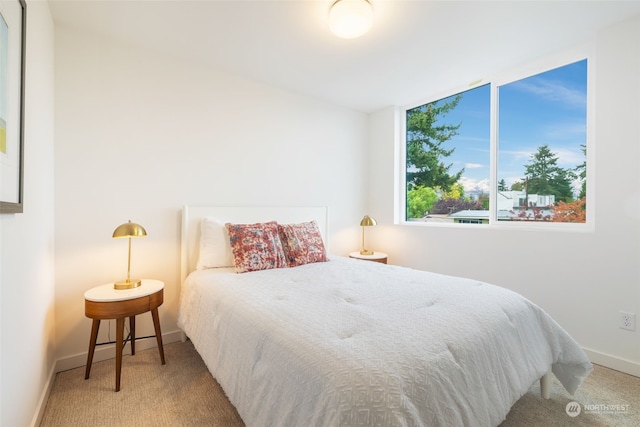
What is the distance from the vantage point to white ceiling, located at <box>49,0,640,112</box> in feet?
6.25

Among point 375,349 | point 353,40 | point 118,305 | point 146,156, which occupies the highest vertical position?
point 353,40

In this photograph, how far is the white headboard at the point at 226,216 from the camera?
247 centimetres

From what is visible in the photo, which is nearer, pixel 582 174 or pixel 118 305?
pixel 118 305

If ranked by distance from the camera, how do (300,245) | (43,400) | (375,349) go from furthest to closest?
(300,245) → (43,400) → (375,349)

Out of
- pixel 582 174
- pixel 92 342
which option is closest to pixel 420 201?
pixel 582 174

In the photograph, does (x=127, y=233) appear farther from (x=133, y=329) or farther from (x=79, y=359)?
(x=79, y=359)

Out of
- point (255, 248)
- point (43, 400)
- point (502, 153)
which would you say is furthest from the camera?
point (502, 153)

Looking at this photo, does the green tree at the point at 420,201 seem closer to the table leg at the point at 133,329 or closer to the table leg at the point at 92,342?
the table leg at the point at 133,329

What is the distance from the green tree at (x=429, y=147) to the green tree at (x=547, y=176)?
27.2 inches

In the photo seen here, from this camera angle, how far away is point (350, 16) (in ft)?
5.94

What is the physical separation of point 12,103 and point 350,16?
173 cm

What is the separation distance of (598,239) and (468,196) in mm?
1185

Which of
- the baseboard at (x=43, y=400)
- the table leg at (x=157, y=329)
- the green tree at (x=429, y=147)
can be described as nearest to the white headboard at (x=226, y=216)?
the table leg at (x=157, y=329)

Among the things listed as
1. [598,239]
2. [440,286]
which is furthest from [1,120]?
[598,239]
